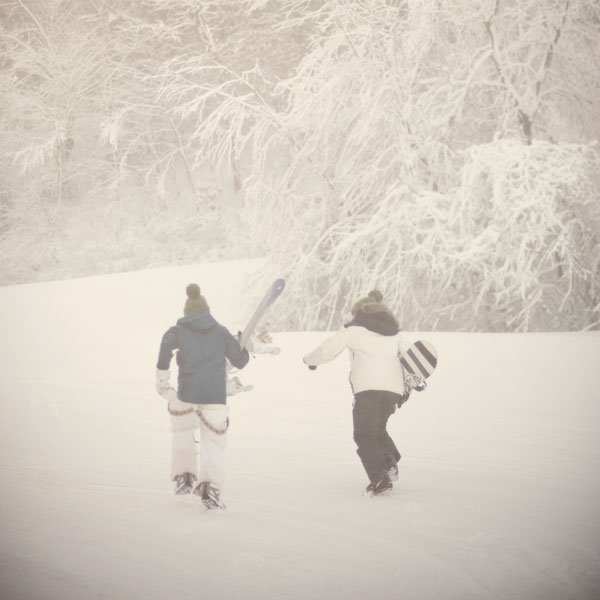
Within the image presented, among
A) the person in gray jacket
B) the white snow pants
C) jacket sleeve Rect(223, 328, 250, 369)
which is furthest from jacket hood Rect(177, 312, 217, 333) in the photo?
A: the white snow pants

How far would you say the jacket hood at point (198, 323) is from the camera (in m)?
5.39

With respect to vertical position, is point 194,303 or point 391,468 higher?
point 194,303

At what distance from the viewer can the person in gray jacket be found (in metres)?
5.30

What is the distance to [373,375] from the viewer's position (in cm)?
565

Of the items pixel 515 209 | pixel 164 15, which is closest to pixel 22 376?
pixel 515 209

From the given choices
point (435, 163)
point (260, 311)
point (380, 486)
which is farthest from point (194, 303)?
point (435, 163)

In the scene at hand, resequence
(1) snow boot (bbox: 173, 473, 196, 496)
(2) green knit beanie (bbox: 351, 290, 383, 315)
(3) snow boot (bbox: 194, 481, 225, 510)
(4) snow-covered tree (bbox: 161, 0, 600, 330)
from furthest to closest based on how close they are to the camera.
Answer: (4) snow-covered tree (bbox: 161, 0, 600, 330) → (2) green knit beanie (bbox: 351, 290, 383, 315) → (1) snow boot (bbox: 173, 473, 196, 496) → (3) snow boot (bbox: 194, 481, 225, 510)

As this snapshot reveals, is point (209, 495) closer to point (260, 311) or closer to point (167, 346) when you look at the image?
point (167, 346)

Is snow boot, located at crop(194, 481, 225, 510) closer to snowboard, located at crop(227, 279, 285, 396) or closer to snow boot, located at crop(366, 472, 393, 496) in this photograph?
snowboard, located at crop(227, 279, 285, 396)

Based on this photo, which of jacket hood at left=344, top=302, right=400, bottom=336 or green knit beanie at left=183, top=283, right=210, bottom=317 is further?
jacket hood at left=344, top=302, right=400, bottom=336

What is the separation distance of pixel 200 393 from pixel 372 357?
1.14 m

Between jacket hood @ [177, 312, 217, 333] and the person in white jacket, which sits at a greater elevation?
jacket hood @ [177, 312, 217, 333]

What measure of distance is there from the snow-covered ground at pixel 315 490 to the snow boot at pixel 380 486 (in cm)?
9

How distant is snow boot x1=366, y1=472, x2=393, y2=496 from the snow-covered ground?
0.30ft
